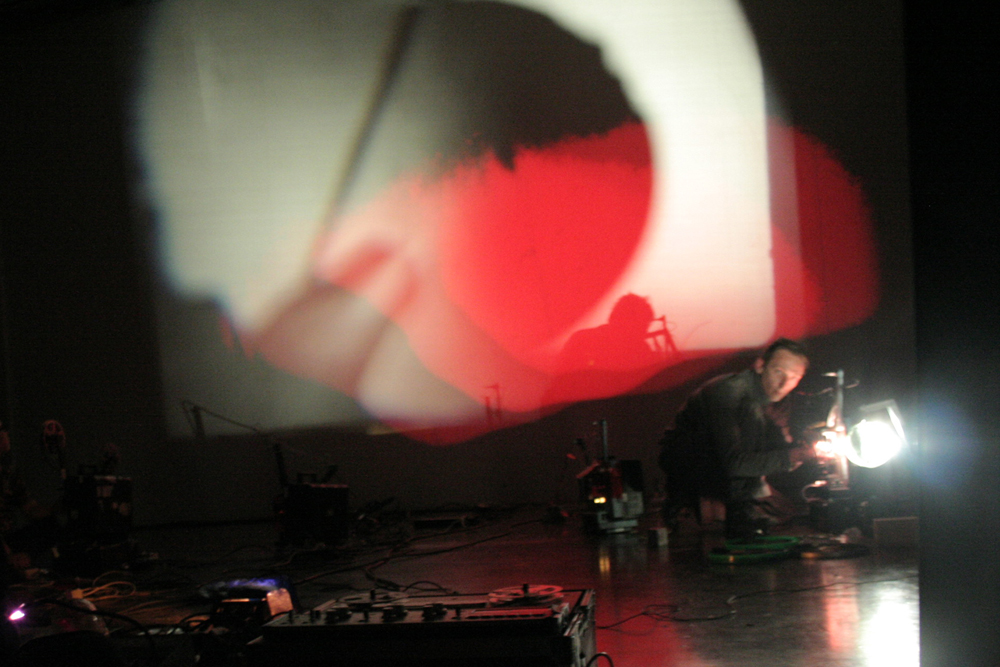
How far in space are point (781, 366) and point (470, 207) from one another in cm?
374

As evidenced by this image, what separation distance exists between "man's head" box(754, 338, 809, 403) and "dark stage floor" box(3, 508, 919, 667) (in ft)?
2.50

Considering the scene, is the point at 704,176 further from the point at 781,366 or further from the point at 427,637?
the point at 427,637

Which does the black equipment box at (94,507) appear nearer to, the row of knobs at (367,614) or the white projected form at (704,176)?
the white projected form at (704,176)

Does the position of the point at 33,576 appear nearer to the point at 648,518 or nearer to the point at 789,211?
the point at 648,518

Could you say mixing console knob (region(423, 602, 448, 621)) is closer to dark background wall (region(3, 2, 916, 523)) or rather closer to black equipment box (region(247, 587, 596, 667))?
black equipment box (region(247, 587, 596, 667))

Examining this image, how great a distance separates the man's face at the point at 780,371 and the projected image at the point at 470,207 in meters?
2.46

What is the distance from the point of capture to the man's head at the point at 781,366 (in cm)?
412

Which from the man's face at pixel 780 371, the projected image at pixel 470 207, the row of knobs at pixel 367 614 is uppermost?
the projected image at pixel 470 207

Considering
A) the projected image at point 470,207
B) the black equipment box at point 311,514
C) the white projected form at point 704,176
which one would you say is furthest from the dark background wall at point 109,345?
the black equipment box at point 311,514

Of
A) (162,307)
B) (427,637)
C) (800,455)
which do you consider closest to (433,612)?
(427,637)

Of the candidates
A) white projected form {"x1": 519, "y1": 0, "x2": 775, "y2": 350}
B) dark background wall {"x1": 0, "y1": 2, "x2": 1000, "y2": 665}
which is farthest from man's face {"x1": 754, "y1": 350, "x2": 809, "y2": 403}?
white projected form {"x1": 519, "y1": 0, "x2": 775, "y2": 350}

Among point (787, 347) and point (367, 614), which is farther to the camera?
point (787, 347)

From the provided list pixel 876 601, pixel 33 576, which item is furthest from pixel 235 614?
pixel 33 576

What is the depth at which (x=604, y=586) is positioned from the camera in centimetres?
341
